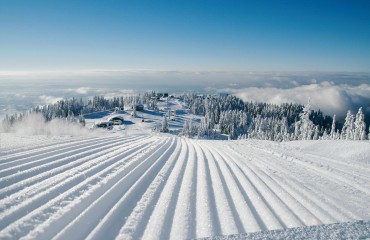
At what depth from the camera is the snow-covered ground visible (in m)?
5.75

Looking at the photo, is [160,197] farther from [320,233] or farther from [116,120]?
[116,120]

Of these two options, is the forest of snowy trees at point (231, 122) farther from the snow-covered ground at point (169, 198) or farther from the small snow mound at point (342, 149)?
the snow-covered ground at point (169, 198)

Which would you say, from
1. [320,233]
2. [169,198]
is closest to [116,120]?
[169,198]

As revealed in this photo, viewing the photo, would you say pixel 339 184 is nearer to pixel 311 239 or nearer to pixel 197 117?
pixel 311 239

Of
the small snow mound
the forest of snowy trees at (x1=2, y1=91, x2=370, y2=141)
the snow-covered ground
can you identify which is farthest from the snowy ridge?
the forest of snowy trees at (x1=2, y1=91, x2=370, y2=141)

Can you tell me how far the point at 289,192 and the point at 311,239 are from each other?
19.5ft

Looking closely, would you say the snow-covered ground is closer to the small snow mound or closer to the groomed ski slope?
the groomed ski slope

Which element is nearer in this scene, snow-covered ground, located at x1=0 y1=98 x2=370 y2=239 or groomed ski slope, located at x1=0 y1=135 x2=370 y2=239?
snow-covered ground, located at x1=0 y1=98 x2=370 y2=239

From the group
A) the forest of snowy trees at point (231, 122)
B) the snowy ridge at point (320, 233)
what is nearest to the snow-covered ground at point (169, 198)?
the snowy ridge at point (320, 233)

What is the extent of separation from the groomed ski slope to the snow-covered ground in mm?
26

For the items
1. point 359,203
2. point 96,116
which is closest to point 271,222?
point 359,203

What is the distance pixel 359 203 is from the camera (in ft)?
26.6

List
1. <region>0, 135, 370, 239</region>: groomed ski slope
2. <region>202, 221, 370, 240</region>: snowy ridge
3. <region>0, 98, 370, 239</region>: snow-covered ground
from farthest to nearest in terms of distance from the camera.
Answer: <region>0, 135, 370, 239</region>: groomed ski slope → <region>0, 98, 370, 239</region>: snow-covered ground → <region>202, 221, 370, 240</region>: snowy ridge

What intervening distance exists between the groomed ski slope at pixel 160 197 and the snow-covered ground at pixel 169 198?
0.09 ft
